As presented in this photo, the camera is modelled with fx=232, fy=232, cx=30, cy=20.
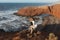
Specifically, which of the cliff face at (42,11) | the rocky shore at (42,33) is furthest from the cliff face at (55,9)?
the rocky shore at (42,33)

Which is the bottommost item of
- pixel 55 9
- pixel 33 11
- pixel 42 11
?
pixel 33 11

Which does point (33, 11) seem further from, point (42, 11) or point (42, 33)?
point (42, 33)

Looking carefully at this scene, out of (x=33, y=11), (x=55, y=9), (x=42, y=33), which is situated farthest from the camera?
(x=33, y=11)

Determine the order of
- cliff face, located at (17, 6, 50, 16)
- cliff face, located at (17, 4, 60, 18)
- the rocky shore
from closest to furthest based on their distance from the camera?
the rocky shore < cliff face, located at (17, 4, 60, 18) < cliff face, located at (17, 6, 50, 16)

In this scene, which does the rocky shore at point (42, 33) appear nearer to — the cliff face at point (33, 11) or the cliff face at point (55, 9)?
the cliff face at point (55, 9)

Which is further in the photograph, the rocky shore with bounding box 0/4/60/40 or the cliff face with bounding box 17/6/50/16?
the cliff face with bounding box 17/6/50/16

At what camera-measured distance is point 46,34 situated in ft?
34.1

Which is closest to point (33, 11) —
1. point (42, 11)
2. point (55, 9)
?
point (42, 11)

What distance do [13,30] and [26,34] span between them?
2.29m

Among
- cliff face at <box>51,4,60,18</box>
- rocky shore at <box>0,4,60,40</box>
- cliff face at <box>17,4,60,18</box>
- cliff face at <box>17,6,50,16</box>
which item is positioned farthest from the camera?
cliff face at <box>17,6,50,16</box>

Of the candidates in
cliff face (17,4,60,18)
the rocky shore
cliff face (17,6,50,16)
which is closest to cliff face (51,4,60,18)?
cliff face (17,4,60,18)

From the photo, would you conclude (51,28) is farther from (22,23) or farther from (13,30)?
(22,23)

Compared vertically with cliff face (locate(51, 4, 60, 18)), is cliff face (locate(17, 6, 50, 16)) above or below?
below

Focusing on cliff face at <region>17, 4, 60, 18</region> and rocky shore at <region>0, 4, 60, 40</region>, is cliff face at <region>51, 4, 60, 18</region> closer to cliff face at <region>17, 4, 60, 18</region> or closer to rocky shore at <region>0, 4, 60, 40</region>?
cliff face at <region>17, 4, 60, 18</region>
